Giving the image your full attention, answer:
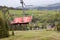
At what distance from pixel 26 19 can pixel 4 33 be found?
474 cm

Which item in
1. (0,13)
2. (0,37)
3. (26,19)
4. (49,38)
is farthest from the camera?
(26,19)

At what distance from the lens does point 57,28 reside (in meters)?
12.8

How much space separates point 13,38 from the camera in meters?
10.2

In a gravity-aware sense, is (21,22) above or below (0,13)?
below

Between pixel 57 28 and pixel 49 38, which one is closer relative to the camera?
pixel 49 38

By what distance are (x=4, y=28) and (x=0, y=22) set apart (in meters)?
0.38

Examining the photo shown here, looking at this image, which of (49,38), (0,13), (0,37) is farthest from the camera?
(0,13)

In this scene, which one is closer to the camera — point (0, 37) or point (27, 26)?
point (0, 37)

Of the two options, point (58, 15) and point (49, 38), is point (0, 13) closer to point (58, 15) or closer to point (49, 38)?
point (49, 38)

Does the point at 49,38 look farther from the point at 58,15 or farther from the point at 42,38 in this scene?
the point at 58,15

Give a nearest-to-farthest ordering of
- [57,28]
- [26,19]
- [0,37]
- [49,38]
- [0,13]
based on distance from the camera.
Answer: [49,38]
[0,37]
[0,13]
[57,28]
[26,19]

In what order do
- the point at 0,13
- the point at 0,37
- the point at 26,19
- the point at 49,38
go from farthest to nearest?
the point at 26,19
the point at 0,13
the point at 0,37
the point at 49,38

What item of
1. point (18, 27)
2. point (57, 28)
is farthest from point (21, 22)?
point (57, 28)

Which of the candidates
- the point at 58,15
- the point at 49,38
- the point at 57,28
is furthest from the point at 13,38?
the point at 58,15
